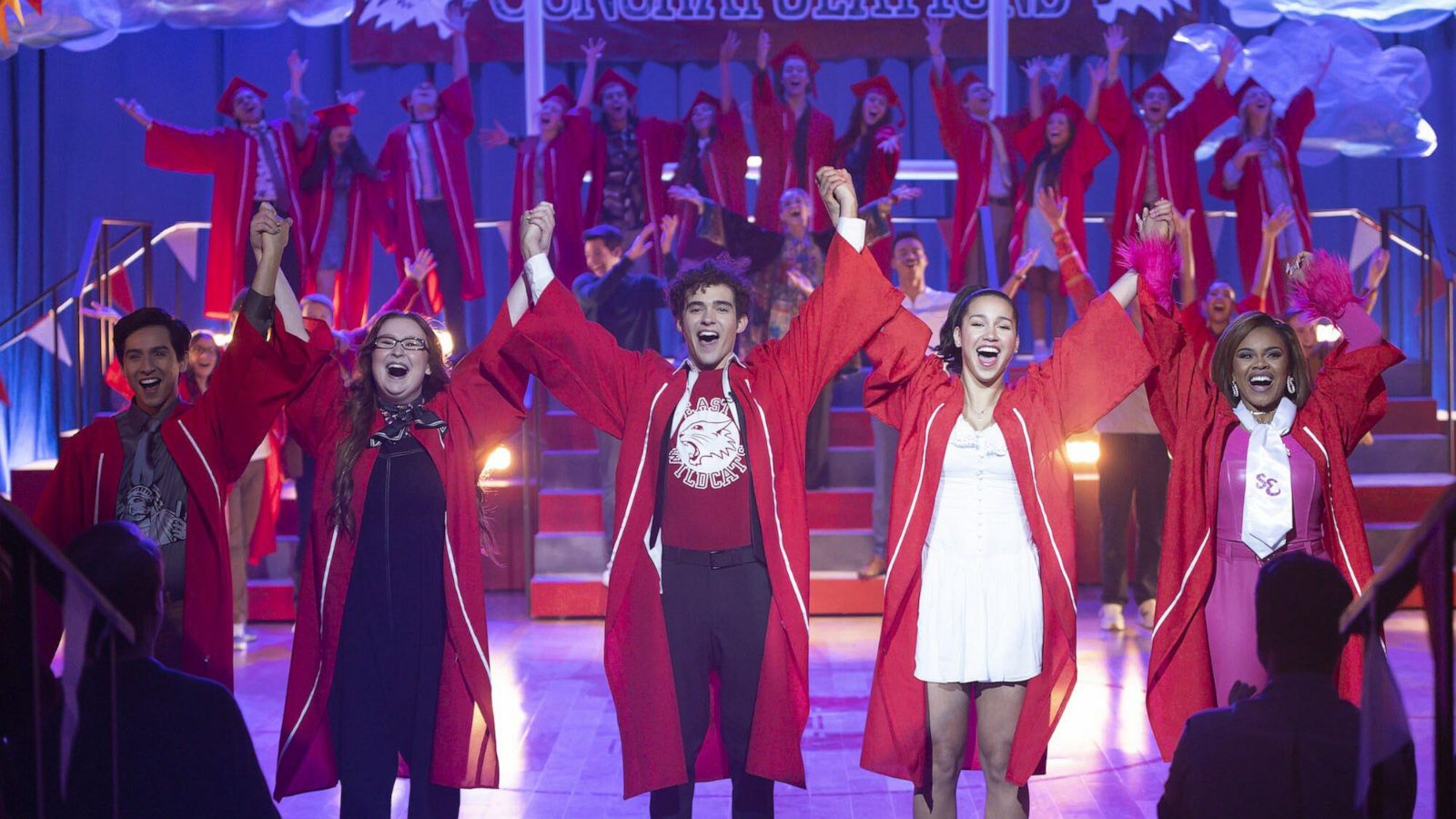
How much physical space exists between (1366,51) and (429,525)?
9.47 meters

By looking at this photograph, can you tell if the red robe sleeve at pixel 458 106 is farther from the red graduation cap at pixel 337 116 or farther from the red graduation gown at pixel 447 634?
the red graduation gown at pixel 447 634

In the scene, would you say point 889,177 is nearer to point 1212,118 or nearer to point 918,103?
point 1212,118

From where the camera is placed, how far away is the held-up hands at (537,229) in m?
3.40

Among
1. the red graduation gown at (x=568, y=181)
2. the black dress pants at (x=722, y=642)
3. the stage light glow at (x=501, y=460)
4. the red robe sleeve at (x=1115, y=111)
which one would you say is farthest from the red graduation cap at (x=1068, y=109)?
the black dress pants at (x=722, y=642)

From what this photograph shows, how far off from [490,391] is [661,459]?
45cm

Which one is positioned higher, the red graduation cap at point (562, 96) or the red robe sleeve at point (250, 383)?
the red graduation cap at point (562, 96)

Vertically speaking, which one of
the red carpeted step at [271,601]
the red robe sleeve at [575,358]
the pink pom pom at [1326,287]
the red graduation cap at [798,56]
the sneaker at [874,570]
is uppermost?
the red graduation cap at [798,56]

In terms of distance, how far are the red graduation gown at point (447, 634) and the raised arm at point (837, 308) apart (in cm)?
81

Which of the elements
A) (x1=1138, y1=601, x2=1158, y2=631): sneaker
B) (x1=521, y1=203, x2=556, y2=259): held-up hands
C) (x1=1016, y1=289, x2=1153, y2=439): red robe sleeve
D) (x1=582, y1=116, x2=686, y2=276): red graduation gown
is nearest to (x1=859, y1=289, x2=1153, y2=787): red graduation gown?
(x1=1016, y1=289, x2=1153, y2=439): red robe sleeve

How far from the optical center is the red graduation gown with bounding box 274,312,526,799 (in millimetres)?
3203

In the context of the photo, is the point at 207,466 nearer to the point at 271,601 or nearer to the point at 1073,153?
the point at 271,601

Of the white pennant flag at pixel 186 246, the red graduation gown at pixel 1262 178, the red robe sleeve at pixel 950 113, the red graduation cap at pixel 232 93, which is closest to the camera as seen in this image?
the red graduation cap at pixel 232 93

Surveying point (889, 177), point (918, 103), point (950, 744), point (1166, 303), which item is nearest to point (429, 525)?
point (950, 744)

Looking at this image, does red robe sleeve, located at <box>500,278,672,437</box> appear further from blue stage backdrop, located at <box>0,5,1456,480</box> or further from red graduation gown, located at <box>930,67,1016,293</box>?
blue stage backdrop, located at <box>0,5,1456,480</box>
